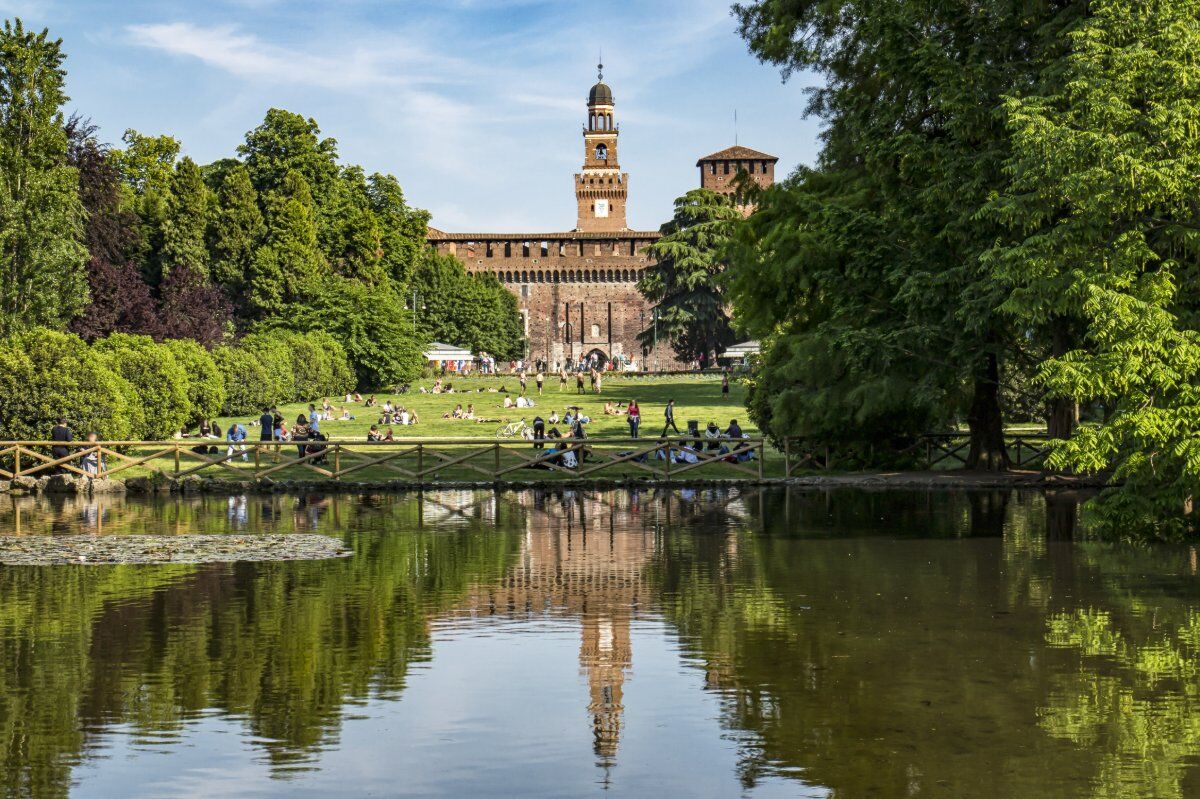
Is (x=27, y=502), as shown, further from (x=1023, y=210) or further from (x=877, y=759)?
(x=877, y=759)

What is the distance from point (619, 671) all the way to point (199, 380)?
94.7 feet

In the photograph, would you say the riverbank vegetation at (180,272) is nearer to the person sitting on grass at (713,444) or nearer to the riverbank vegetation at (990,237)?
the person sitting on grass at (713,444)

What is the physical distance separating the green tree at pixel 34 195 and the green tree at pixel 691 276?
33.8 meters

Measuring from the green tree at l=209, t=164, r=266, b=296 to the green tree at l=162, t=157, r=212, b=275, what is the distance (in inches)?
27.4

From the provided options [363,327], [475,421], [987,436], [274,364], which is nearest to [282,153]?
[363,327]

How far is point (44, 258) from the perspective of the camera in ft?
92.7

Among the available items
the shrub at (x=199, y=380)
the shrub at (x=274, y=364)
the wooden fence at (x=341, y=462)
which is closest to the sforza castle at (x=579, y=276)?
the shrub at (x=274, y=364)

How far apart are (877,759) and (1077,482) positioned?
50.8ft

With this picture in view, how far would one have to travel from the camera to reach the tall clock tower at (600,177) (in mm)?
117625

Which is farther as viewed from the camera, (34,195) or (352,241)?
(352,241)

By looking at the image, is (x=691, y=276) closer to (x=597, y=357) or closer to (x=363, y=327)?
(x=363, y=327)

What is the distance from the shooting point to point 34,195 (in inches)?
1121

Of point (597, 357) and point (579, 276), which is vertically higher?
point (579, 276)

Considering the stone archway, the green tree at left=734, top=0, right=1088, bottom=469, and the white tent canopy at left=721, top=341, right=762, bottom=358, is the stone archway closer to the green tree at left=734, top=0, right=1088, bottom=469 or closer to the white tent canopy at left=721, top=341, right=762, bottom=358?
the white tent canopy at left=721, top=341, right=762, bottom=358
